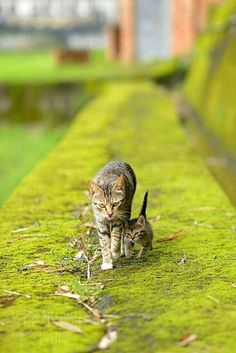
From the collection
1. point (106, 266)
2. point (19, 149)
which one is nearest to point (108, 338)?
point (106, 266)

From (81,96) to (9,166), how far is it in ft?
20.2

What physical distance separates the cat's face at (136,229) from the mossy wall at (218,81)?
Answer: 413cm

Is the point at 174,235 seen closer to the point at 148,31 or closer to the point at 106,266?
the point at 106,266

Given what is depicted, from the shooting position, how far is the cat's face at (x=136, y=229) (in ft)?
14.8

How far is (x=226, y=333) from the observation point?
10.8ft

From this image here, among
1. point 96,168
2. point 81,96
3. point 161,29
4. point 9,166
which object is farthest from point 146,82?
point 96,168

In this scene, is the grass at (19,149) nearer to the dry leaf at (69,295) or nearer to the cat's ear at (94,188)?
the cat's ear at (94,188)

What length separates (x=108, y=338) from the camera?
3.33 metres

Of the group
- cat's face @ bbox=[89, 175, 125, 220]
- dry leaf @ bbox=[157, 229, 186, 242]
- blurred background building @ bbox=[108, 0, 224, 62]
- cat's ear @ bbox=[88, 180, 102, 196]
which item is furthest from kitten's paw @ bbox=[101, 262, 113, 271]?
blurred background building @ bbox=[108, 0, 224, 62]

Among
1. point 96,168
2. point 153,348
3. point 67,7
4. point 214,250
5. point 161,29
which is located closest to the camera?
point 153,348

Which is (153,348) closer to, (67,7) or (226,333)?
(226,333)

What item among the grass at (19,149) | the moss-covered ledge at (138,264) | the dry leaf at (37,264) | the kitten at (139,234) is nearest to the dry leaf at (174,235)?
the moss-covered ledge at (138,264)

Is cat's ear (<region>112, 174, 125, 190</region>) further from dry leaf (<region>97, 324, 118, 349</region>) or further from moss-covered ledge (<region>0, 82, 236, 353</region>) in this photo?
dry leaf (<region>97, 324, 118, 349</region>)

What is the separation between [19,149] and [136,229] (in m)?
10.2
